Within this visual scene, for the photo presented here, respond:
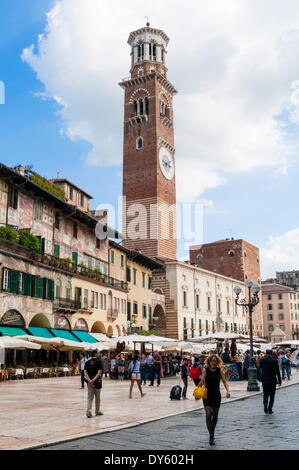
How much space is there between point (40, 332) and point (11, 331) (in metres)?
3.00

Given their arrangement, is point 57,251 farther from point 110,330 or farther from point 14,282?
point 110,330

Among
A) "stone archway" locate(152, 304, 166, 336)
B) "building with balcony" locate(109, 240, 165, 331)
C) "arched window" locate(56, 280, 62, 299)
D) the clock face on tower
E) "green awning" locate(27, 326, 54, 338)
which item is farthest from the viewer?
the clock face on tower

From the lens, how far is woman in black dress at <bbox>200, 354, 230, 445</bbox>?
28.4 ft

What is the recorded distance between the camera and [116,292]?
4288 centimetres

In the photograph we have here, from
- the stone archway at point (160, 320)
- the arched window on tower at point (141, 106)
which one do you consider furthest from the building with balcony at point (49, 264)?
the arched window on tower at point (141, 106)

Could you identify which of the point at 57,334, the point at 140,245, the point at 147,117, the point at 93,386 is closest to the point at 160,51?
the point at 147,117

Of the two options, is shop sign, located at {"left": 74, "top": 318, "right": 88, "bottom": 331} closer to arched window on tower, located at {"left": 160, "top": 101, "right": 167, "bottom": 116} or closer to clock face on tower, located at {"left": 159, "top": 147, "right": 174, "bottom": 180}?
clock face on tower, located at {"left": 159, "top": 147, "right": 174, "bottom": 180}

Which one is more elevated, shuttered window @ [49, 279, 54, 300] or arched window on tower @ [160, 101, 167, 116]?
arched window on tower @ [160, 101, 167, 116]

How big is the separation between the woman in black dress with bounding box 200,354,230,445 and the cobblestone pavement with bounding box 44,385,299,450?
0.31 m

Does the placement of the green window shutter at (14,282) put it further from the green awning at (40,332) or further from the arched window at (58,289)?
the arched window at (58,289)

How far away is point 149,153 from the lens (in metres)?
66.8

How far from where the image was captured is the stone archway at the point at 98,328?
130ft

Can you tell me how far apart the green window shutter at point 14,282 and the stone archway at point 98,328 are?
1185 cm

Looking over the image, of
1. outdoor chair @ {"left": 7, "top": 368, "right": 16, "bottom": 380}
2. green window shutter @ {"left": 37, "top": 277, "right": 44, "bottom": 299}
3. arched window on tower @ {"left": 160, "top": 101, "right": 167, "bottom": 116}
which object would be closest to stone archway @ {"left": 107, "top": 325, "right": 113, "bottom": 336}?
green window shutter @ {"left": 37, "top": 277, "right": 44, "bottom": 299}
